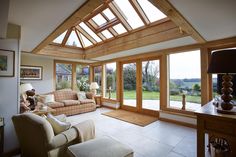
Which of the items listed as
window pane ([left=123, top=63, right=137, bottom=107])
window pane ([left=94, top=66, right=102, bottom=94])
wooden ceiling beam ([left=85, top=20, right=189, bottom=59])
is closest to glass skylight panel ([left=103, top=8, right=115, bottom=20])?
wooden ceiling beam ([left=85, top=20, right=189, bottom=59])

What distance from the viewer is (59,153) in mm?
1764

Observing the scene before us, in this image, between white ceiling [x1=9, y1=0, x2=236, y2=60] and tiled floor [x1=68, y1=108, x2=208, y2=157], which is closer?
white ceiling [x1=9, y1=0, x2=236, y2=60]

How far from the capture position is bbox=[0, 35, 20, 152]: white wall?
224 cm

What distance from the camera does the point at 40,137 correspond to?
1.64 meters

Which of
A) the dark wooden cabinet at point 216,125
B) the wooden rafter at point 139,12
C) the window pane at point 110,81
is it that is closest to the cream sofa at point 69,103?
the window pane at point 110,81

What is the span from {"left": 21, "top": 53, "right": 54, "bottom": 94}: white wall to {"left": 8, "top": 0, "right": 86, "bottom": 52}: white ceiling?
291cm

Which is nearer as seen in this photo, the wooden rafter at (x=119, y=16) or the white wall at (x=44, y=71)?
the wooden rafter at (x=119, y=16)

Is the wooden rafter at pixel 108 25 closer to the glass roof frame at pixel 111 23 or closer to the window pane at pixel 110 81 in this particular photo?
the glass roof frame at pixel 111 23

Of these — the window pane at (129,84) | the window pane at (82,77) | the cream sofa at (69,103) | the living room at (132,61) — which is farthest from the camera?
the window pane at (82,77)

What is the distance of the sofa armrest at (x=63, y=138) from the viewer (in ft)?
5.34

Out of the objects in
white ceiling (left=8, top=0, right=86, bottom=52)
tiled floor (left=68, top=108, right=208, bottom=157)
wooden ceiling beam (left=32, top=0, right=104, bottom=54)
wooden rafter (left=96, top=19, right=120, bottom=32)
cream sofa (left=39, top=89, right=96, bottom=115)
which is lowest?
tiled floor (left=68, top=108, right=208, bottom=157)

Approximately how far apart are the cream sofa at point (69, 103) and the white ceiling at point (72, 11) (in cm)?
273

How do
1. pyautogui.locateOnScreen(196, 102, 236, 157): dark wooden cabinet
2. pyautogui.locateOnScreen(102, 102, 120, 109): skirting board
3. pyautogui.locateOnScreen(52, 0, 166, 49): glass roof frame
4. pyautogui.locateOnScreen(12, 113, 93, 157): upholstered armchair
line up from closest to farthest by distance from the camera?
pyautogui.locateOnScreen(196, 102, 236, 157): dark wooden cabinet < pyautogui.locateOnScreen(12, 113, 93, 157): upholstered armchair < pyautogui.locateOnScreen(52, 0, 166, 49): glass roof frame < pyautogui.locateOnScreen(102, 102, 120, 109): skirting board

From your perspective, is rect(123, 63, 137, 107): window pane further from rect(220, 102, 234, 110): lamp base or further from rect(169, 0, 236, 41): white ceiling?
rect(220, 102, 234, 110): lamp base
